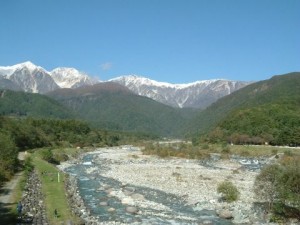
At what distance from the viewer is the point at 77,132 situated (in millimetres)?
181750

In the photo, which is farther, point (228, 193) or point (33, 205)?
point (228, 193)

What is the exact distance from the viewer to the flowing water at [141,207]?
40.2 m

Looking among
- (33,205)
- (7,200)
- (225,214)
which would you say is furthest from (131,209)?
(7,200)

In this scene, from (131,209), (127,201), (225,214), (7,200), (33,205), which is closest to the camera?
(33,205)

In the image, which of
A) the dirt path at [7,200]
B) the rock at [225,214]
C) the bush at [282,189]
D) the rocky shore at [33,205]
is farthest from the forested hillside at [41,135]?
the bush at [282,189]

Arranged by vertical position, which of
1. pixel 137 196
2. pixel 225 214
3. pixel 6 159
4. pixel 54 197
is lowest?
pixel 225 214

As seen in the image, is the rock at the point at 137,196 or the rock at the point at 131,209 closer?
the rock at the point at 131,209

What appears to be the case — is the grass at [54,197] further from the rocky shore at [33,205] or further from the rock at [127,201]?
A: the rock at [127,201]

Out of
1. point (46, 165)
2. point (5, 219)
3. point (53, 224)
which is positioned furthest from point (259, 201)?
point (46, 165)

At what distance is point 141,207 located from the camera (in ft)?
150

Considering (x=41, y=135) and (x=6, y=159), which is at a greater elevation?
(x=41, y=135)

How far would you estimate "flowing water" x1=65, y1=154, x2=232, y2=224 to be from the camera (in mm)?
40250

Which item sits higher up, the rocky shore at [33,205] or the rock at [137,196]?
the rocky shore at [33,205]

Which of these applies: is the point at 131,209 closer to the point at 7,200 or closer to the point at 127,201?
the point at 127,201
